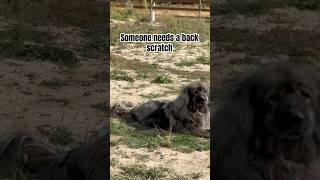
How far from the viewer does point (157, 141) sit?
959 cm

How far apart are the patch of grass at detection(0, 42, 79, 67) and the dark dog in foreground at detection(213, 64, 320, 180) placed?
29.3 feet

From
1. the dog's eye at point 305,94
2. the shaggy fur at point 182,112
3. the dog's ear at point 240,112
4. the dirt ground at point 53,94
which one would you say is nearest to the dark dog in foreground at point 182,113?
the shaggy fur at point 182,112

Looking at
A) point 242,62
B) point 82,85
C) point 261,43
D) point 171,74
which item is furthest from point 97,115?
point 261,43

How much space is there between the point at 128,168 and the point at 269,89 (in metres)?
2.98

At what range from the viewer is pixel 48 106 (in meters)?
10.8

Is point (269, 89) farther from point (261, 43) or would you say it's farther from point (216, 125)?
point (261, 43)

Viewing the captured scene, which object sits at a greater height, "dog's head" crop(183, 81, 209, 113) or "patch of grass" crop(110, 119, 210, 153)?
"dog's head" crop(183, 81, 209, 113)

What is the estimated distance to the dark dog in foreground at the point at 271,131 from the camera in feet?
18.4

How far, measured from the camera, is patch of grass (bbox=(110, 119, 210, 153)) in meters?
9.36

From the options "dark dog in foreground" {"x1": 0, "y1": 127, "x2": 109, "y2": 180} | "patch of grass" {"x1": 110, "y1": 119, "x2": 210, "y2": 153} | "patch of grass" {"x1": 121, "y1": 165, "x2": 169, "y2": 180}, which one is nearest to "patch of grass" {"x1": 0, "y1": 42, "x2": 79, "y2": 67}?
"patch of grass" {"x1": 110, "y1": 119, "x2": 210, "y2": 153}

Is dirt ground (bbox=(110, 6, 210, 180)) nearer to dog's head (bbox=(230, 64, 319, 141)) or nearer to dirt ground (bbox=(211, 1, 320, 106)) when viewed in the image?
dirt ground (bbox=(211, 1, 320, 106))

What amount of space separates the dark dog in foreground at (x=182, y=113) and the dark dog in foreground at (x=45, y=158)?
4306 mm

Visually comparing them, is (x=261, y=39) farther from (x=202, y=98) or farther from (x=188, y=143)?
(x=188, y=143)

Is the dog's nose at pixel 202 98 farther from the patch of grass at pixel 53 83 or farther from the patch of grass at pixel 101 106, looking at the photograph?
the patch of grass at pixel 53 83
